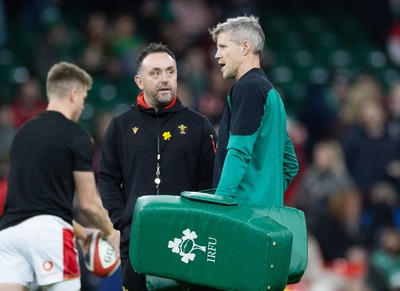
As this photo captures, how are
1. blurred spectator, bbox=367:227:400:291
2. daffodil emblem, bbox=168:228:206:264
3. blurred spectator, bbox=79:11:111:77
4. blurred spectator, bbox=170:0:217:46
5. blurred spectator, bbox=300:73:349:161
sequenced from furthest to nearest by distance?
1. blurred spectator, bbox=170:0:217:46
2. blurred spectator, bbox=300:73:349:161
3. blurred spectator, bbox=79:11:111:77
4. blurred spectator, bbox=367:227:400:291
5. daffodil emblem, bbox=168:228:206:264

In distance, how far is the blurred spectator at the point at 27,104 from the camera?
12539mm

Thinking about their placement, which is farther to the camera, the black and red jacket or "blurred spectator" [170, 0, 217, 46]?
A: "blurred spectator" [170, 0, 217, 46]

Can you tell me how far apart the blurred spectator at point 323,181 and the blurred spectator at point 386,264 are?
939 mm

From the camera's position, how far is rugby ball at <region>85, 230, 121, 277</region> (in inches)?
316

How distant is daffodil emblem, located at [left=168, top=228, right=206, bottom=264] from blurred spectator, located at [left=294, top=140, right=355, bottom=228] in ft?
19.6

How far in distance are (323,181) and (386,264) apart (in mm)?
1819

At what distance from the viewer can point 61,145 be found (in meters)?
7.66

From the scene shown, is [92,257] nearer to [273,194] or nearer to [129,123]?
[129,123]

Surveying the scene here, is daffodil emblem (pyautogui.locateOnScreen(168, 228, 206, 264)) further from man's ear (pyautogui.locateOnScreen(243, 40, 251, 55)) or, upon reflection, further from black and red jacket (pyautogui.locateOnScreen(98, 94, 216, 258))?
man's ear (pyautogui.locateOnScreen(243, 40, 251, 55))

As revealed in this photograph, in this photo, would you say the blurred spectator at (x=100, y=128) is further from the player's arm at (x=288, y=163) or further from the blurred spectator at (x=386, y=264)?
the player's arm at (x=288, y=163)

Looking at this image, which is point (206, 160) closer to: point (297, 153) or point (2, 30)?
point (297, 153)

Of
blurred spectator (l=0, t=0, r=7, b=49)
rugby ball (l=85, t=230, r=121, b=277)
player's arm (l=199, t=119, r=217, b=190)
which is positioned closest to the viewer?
player's arm (l=199, t=119, r=217, b=190)

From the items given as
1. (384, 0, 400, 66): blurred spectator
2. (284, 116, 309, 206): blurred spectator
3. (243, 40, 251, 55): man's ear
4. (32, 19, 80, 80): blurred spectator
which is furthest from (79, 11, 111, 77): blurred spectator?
(243, 40, 251, 55): man's ear

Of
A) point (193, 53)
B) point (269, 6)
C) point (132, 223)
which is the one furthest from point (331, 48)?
point (132, 223)
